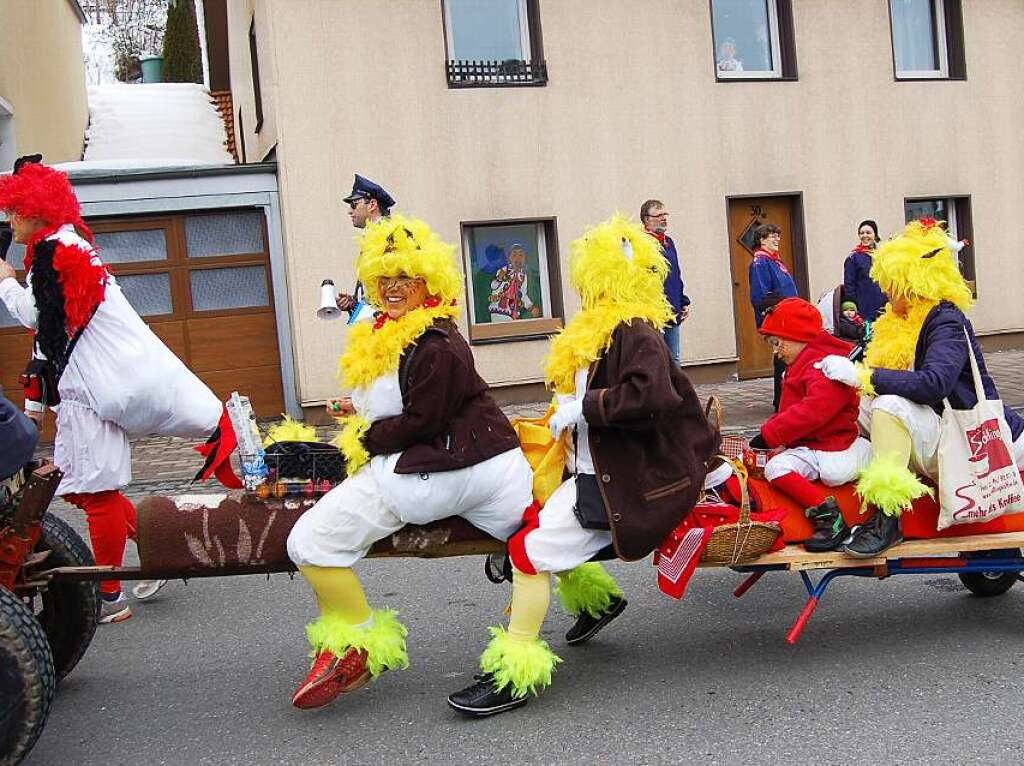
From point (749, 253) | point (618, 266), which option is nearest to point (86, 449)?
point (618, 266)

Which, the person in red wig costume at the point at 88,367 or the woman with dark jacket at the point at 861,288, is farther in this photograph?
the woman with dark jacket at the point at 861,288

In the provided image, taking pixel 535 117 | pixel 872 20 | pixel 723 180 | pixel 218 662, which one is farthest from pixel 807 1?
pixel 218 662

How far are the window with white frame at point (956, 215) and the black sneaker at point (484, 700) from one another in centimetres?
1217

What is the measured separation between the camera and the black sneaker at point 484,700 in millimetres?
3510

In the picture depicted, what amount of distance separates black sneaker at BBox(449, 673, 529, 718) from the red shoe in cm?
32

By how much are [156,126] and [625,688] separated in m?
17.4

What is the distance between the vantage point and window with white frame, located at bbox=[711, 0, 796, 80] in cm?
1334

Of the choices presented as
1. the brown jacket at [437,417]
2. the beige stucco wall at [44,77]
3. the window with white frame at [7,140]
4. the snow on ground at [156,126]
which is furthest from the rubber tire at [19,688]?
the snow on ground at [156,126]

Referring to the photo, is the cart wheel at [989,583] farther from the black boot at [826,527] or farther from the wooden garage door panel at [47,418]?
the wooden garage door panel at [47,418]

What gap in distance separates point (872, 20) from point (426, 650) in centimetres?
1183

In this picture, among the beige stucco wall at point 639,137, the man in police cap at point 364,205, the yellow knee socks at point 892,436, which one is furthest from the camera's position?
the beige stucco wall at point 639,137

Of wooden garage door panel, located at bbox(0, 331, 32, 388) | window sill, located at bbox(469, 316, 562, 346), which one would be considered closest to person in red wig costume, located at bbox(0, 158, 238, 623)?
wooden garage door panel, located at bbox(0, 331, 32, 388)

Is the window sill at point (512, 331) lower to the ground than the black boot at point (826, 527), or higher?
higher

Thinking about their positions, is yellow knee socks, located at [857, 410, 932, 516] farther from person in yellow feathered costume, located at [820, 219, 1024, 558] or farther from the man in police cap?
the man in police cap
